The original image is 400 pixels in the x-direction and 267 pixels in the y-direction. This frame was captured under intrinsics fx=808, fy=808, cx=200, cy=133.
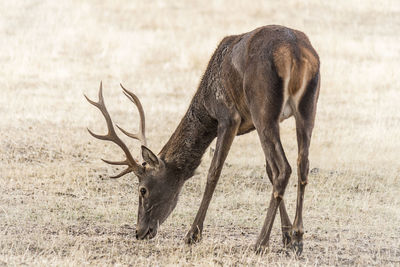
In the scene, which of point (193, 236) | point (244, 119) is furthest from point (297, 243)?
point (244, 119)

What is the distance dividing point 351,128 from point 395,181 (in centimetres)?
439

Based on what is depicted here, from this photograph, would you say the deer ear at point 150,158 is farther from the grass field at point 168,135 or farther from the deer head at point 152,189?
the grass field at point 168,135

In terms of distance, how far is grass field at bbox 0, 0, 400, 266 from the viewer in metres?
8.95

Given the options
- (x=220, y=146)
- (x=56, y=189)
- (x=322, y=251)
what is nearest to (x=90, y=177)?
(x=56, y=189)

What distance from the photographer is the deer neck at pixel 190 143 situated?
940cm

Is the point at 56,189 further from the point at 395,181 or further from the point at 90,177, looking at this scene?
the point at 395,181

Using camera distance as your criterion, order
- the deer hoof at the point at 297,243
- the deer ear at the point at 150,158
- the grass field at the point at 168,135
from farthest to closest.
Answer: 1. the deer ear at the point at 150,158
2. the grass field at the point at 168,135
3. the deer hoof at the point at 297,243

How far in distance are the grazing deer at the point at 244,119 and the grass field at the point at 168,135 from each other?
41cm

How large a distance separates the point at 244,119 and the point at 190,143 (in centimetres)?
75

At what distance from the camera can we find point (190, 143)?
9422 millimetres

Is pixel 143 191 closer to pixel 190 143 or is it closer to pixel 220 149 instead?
pixel 190 143

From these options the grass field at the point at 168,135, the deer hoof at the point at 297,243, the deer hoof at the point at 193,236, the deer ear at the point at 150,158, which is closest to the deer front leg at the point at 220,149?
the deer hoof at the point at 193,236

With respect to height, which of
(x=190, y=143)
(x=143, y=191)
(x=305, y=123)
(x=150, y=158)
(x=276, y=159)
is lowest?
(x=143, y=191)

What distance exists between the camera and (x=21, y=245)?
27.9 feet
